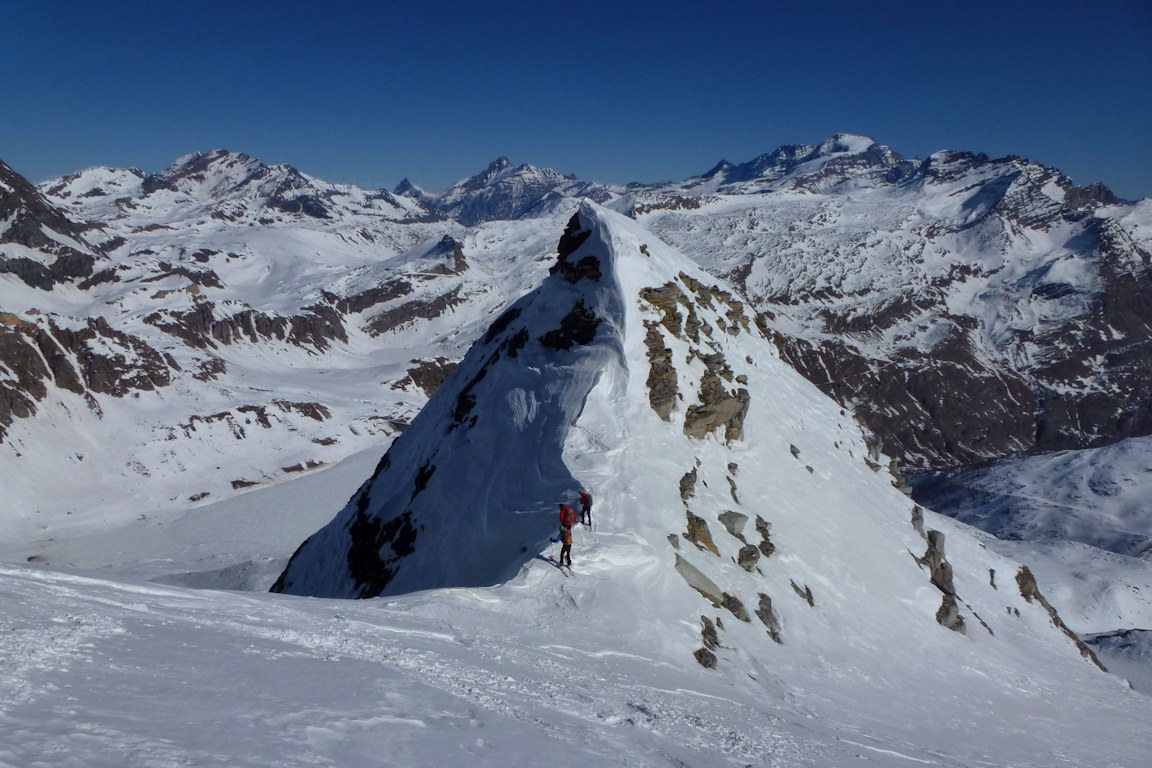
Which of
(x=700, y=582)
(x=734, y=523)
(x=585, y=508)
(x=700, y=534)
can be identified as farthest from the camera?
(x=734, y=523)

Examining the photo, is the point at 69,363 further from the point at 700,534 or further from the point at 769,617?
the point at 769,617

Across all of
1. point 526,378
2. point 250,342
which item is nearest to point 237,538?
point 526,378

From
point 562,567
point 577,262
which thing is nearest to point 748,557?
point 562,567

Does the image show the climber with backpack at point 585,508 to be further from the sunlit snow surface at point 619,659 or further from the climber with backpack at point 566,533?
the climber with backpack at point 566,533

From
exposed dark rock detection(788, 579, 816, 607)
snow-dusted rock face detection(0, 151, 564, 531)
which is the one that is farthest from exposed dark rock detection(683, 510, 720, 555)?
snow-dusted rock face detection(0, 151, 564, 531)

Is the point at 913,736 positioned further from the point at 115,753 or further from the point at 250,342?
the point at 250,342

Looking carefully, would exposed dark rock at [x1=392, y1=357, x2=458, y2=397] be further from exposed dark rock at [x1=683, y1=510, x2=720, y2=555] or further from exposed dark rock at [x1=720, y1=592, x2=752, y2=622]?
exposed dark rock at [x1=720, y1=592, x2=752, y2=622]
